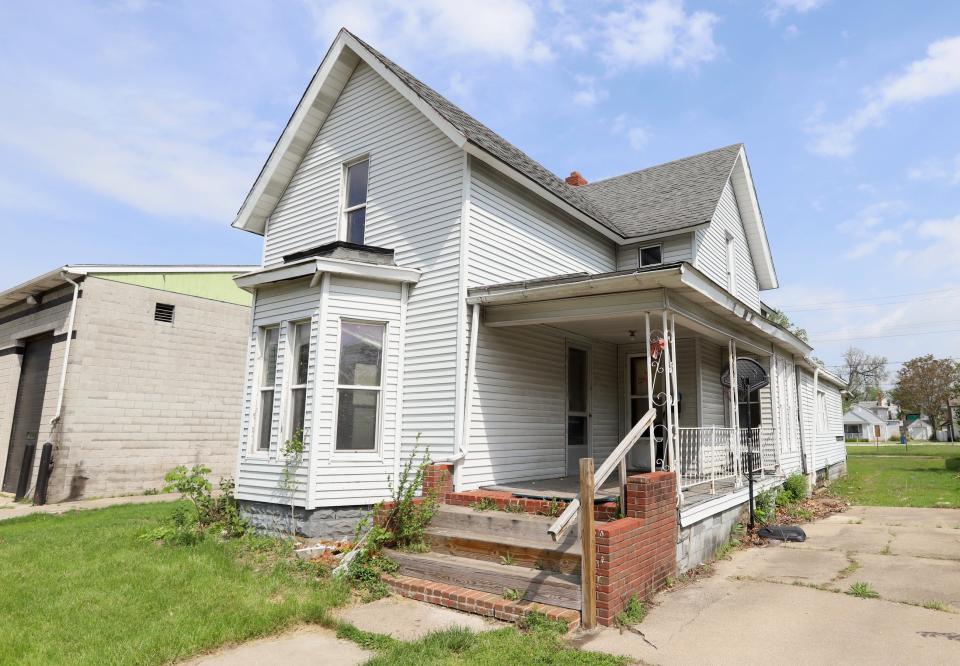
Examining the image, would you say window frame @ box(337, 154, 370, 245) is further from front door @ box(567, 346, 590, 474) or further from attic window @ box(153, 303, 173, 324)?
attic window @ box(153, 303, 173, 324)

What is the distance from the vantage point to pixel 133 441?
1392cm

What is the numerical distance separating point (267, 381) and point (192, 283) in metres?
8.26

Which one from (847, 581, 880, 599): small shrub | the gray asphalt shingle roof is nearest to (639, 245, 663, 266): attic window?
the gray asphalt shingle roof

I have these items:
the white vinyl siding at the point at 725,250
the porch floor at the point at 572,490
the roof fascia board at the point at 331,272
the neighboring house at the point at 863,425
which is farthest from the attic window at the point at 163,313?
the neighboring house at the point at 863,425

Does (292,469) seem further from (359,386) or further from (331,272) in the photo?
(331,272)

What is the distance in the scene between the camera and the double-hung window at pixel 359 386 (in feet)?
26.4

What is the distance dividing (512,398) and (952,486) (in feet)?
48.2

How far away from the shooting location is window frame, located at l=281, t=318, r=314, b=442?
810 centimetres

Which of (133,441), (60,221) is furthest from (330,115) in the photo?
(60,221)

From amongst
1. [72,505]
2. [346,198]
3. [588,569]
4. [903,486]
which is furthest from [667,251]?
[72,505]

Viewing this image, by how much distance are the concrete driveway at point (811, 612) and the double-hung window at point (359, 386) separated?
434cm

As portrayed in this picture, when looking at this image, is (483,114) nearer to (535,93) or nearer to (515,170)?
(535,93)

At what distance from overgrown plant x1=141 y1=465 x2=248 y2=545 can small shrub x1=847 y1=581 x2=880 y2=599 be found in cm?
761

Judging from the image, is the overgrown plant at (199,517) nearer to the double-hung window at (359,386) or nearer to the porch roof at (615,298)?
the double-hung window at (359,386)
